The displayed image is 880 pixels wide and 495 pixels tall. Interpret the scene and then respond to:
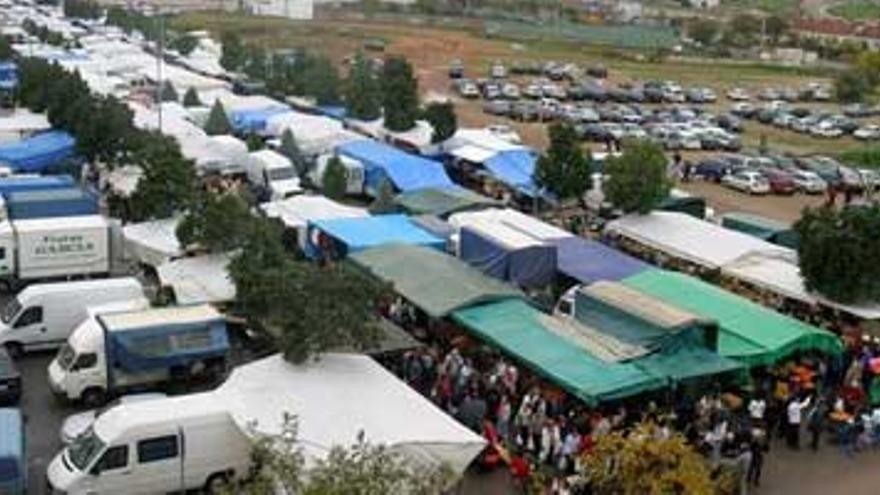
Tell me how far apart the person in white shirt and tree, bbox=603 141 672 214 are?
9.78 meters

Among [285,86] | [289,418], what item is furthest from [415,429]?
[285,86]

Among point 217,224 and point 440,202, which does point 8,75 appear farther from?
point 217,224

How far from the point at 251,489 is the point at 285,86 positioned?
39567mm

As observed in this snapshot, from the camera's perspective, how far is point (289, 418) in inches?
507

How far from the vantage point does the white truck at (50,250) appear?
22484 millimetres

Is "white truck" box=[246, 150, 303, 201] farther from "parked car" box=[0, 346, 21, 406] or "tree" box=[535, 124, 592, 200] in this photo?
"parked car" box=[0, 346, 21, 406]

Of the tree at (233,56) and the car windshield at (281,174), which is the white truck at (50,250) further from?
the tree at (233,56)

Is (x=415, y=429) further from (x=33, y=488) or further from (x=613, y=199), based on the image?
(x=613, y=199)

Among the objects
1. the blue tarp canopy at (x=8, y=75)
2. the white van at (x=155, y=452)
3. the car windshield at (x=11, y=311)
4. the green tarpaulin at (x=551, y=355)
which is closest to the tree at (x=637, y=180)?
the green tarpaulin at (x=551, y=355)

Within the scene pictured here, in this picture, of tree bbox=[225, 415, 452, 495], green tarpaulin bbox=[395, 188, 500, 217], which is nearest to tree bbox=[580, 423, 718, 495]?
tree bbox=[225, 415, 452, 495]

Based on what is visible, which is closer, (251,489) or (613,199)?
(251,489)

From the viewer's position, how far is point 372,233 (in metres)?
23.9

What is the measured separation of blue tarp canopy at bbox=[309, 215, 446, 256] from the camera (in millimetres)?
23203

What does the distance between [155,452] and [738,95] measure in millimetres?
53448
